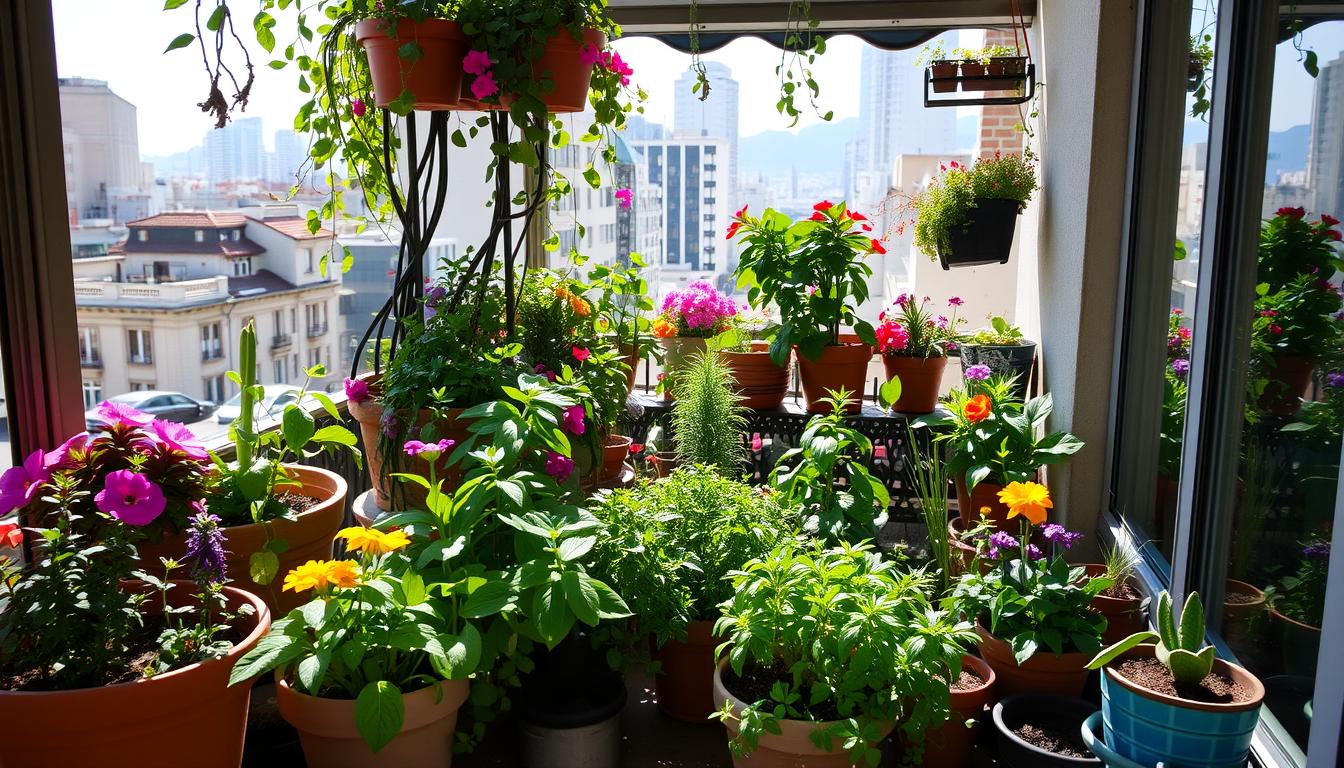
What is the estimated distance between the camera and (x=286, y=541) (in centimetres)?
208

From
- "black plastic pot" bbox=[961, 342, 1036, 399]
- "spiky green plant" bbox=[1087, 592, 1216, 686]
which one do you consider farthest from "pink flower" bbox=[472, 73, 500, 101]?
"black plastic pot" bbox=[961, 342, 1036, 399]

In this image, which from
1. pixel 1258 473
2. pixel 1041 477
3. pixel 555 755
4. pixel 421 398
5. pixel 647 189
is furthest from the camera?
pixel 647 189

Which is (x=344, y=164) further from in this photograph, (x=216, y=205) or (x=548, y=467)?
(x=548, y=467)

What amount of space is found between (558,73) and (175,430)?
1.13 meters

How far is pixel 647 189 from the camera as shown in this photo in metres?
5.39

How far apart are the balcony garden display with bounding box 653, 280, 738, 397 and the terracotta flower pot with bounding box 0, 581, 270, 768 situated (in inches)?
76.4

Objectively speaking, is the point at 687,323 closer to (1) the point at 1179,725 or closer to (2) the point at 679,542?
(2) the point at 679,542

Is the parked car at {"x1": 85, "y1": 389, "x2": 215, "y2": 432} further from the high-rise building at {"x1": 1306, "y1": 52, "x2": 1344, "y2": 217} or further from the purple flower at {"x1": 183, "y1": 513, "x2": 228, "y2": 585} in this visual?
the high-rise building at {"x1": 1306, "y1": 52, "x2": 1344, "y2": 217}

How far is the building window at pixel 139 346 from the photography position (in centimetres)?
269

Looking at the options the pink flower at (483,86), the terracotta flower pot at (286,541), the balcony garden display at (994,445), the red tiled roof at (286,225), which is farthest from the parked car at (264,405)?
the balcony garden display at (994,445)

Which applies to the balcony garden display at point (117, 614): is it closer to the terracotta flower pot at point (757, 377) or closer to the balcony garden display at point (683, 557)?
the balcony garden display at point (683, 557)

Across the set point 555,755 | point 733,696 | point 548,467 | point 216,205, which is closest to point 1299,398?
point 733,696

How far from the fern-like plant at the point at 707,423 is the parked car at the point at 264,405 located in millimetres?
1098

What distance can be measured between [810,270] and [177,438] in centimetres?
191
